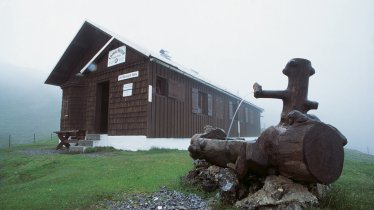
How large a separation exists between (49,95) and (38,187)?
70.2m

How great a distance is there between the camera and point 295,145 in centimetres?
336

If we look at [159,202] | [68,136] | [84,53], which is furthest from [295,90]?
[84,53]

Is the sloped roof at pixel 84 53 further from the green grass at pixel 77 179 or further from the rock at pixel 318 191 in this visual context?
the rock at pixel 318 191

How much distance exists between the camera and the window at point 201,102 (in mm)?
15781

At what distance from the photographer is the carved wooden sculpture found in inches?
131

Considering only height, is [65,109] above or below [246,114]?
below

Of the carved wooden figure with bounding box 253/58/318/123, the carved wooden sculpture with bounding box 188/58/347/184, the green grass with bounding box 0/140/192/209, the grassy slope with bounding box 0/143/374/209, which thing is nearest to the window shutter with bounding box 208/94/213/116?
the green grass with bounding box 0/140/192/209

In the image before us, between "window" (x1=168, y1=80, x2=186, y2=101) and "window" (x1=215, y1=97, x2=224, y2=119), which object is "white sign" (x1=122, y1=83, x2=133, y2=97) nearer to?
"window" (x1=168, y1=80, x2=186, y2=101)

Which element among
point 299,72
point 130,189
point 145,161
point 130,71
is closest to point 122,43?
point 130,71

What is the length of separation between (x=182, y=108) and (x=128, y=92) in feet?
9.72

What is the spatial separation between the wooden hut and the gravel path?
7.42 metres

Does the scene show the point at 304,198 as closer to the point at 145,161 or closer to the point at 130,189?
the point at 130,189

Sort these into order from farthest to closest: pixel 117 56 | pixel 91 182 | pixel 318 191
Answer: pixel 117 56 < pixel 91 182 < pixel 318 191

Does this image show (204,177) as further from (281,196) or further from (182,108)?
(182,108)
